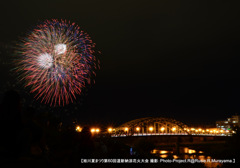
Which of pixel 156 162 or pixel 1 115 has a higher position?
pixel 1 115

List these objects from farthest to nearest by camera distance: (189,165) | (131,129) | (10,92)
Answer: (131,129)
(189,165)
(10,92)

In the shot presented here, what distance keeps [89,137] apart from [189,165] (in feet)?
43.4

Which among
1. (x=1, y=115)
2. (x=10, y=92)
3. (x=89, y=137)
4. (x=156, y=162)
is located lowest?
(x=156, y=162)

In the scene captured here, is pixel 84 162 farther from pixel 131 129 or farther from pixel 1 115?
pixel 131 129

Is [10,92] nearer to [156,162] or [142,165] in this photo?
[142,165]

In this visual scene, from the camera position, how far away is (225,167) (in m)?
33.2

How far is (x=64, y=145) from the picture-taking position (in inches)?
1513

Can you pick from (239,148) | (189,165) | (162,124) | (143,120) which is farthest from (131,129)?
(189,165)

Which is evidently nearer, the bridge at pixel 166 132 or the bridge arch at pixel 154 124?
the bridge at pixel 166 132

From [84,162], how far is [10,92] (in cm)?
821

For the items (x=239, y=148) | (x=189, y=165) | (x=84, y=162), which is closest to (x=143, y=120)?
(x=239, y=148)

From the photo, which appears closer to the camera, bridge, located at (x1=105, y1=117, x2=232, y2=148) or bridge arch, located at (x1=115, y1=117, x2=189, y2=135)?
bridge, located at (x1=105, y1=117, x2=232, y2=148)

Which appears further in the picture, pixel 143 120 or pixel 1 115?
pixel 143 120

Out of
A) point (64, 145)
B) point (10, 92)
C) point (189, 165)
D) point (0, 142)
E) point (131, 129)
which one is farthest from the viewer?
point (131, 129)
